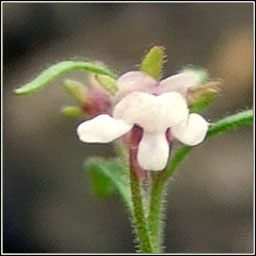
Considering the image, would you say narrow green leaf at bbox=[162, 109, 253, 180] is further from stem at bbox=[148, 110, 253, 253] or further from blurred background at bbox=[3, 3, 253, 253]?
blurred background at bbox=[3, 3, 253, 253]

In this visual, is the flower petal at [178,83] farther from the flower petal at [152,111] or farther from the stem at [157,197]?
the stem at [157,197]

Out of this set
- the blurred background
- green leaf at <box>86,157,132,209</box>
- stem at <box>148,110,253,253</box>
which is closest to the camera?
stem at <box>148,110,253,253</box>

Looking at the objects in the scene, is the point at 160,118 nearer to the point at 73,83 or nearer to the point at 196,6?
the point at 73,83

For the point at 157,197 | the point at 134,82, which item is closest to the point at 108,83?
the point at 134,82

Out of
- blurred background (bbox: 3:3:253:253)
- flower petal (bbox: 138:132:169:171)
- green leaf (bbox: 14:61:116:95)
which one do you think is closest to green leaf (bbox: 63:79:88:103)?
green leaf (bbox: 14:61:116:95)

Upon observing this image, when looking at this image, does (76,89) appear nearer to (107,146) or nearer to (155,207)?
(155,207)

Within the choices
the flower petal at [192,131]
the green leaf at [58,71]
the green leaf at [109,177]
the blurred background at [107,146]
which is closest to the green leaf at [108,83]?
the green leaf at [58,71]
